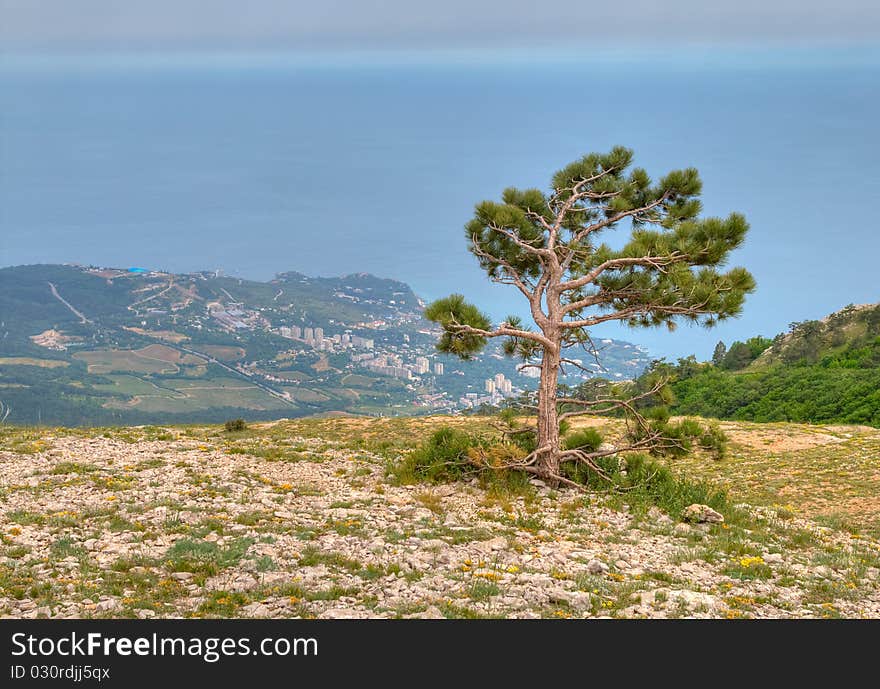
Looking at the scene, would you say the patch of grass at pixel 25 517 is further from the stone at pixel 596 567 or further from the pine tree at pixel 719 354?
the pine tree at pixel 719 354

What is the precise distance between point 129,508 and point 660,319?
995cm

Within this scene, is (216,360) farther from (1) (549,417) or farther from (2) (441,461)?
(1) (549,417)

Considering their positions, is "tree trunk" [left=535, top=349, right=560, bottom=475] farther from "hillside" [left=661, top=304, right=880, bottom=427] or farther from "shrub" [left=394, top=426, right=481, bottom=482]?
"hillside" [left=661, top=304, right=880, bottom=427]

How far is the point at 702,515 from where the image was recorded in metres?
11.8

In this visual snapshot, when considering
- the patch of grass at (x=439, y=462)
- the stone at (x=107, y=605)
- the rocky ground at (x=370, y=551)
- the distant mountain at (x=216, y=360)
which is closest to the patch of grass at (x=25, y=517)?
the rocky ground at (x=370, y=551)

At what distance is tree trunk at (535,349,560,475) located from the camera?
13.8 m

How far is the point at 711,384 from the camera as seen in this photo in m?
38.2

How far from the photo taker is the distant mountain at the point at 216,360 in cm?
11456

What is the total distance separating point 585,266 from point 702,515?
5057 mm

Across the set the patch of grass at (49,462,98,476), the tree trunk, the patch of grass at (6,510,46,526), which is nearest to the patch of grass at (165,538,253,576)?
the patch of grass at (6,510,46,526)

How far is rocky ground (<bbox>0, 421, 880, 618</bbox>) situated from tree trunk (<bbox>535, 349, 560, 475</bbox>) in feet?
2.16

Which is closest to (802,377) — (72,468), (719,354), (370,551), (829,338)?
(829,338)
